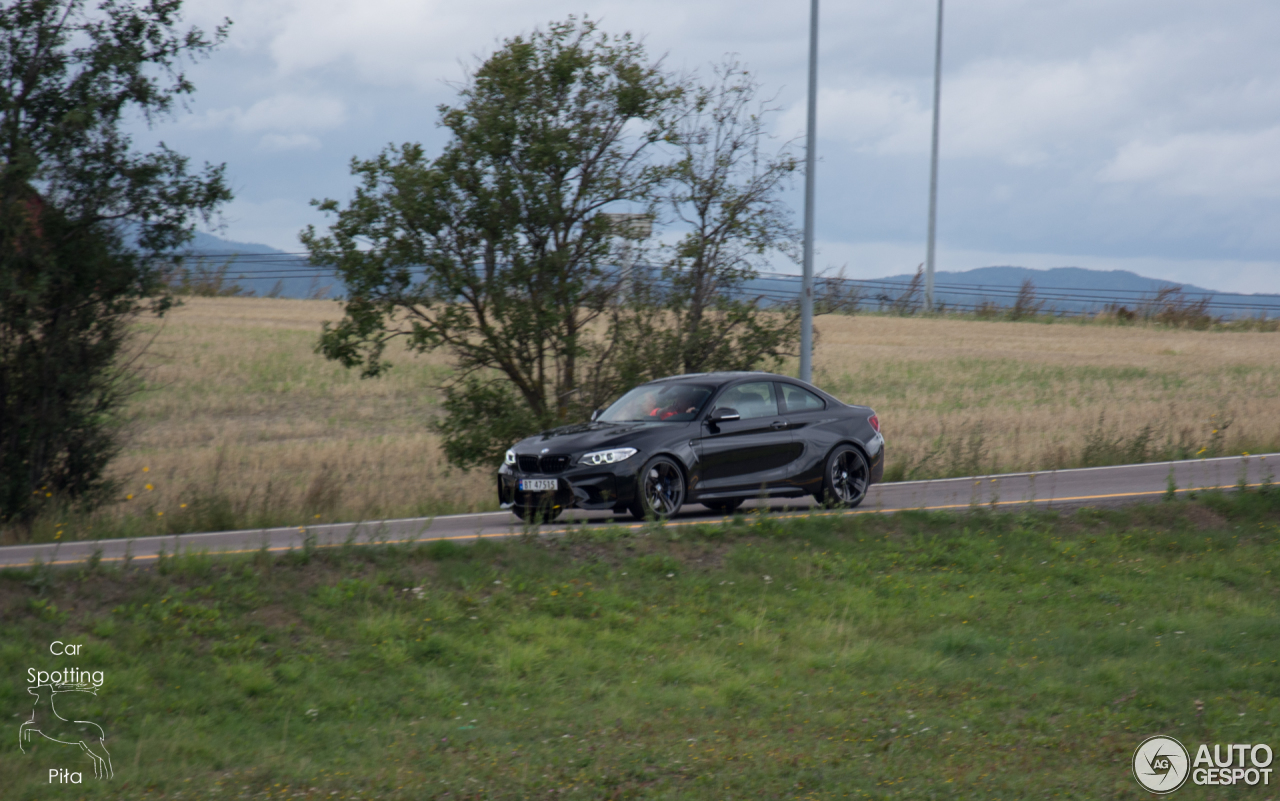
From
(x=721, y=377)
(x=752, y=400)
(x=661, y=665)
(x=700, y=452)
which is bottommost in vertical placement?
(x=661, y=665)

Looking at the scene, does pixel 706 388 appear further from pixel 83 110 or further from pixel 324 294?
pixel 324 294

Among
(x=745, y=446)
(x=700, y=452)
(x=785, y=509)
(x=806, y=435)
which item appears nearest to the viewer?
(x=700, y=452)

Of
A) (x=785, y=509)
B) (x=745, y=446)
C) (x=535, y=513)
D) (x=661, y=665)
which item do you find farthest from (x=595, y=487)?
(x=661, y=665)

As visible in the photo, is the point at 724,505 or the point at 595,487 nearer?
the point at 595,487

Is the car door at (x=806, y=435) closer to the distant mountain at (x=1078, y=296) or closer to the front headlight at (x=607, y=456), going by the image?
the front headlight at (x=607, y=456)

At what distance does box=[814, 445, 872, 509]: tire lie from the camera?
47.1 ft

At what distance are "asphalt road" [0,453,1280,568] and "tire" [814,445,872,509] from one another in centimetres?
25

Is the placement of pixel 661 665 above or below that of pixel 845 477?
below

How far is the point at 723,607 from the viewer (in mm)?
10344

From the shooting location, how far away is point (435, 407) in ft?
117

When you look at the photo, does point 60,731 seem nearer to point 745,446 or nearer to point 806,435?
point 745,446

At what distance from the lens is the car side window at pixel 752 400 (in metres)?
14.0
